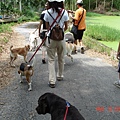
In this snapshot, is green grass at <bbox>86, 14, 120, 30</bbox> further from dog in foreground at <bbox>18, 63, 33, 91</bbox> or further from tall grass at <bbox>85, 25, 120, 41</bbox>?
dog in foreground at <bbox>18, 63, 33, 91</bbox>

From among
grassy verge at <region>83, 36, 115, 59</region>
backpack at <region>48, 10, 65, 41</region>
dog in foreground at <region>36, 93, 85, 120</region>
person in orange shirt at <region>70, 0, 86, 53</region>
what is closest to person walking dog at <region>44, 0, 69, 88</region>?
backpack at <region>48, 10, 65, 41</region>

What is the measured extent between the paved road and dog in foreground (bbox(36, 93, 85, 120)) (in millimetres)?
867

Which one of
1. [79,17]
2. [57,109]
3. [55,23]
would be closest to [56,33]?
[55,23]

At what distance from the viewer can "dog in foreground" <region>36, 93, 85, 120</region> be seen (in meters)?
2.73

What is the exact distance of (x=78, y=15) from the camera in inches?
330

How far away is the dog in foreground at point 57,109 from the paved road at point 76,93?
2.84 feet

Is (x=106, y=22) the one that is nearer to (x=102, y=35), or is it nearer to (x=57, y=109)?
(x=102, y=35)

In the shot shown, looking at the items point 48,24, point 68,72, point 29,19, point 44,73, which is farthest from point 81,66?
point 29,19

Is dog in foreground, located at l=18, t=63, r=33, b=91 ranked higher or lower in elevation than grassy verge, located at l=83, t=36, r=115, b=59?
higher

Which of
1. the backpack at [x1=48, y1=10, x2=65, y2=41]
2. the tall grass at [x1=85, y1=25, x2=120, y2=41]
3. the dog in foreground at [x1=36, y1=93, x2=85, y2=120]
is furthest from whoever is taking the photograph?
the tall grass at [x1=85, y1=25, x2=120, y2=41]

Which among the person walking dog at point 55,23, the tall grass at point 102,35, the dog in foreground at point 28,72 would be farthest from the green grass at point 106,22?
the dog in foreground at point 28,72

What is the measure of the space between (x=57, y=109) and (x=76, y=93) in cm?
207

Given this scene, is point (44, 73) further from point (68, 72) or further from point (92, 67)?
point (92, 67)

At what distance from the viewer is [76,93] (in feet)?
16.3
